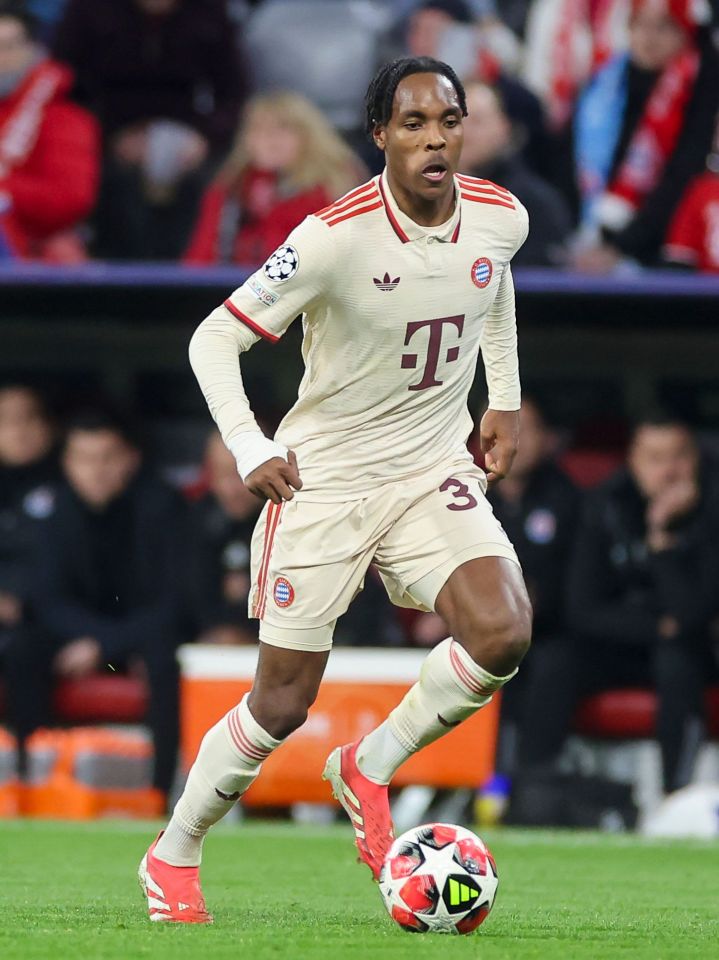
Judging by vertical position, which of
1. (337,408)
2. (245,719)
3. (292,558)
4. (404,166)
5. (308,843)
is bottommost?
(308,843)

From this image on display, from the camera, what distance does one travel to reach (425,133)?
170 inches

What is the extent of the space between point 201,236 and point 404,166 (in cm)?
497

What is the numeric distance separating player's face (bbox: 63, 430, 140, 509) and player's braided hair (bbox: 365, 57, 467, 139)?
4.94 m

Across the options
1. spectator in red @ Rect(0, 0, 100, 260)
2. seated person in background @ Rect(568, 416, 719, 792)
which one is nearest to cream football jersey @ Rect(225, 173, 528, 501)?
seated person in background @ Rect(568, 416, 719, 792)

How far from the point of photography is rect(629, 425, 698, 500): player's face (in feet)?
28.3

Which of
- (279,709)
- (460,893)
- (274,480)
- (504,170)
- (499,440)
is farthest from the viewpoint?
(504,170)

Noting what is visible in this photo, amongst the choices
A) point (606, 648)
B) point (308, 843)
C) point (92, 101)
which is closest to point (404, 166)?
point (308, 843)

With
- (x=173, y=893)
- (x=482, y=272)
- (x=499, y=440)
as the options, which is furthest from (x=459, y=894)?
(x=482, y=272)

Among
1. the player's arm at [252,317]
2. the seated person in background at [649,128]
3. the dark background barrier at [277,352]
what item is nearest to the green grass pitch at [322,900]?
the player's arm at [252,317]

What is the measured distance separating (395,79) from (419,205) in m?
0.31

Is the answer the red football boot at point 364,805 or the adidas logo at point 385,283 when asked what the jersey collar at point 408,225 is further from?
the red football boot at point 364,805

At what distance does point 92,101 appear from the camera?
9.73 m

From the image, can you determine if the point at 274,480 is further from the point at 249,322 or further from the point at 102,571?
the point at 102,571

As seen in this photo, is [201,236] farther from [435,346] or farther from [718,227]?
[435,346]
